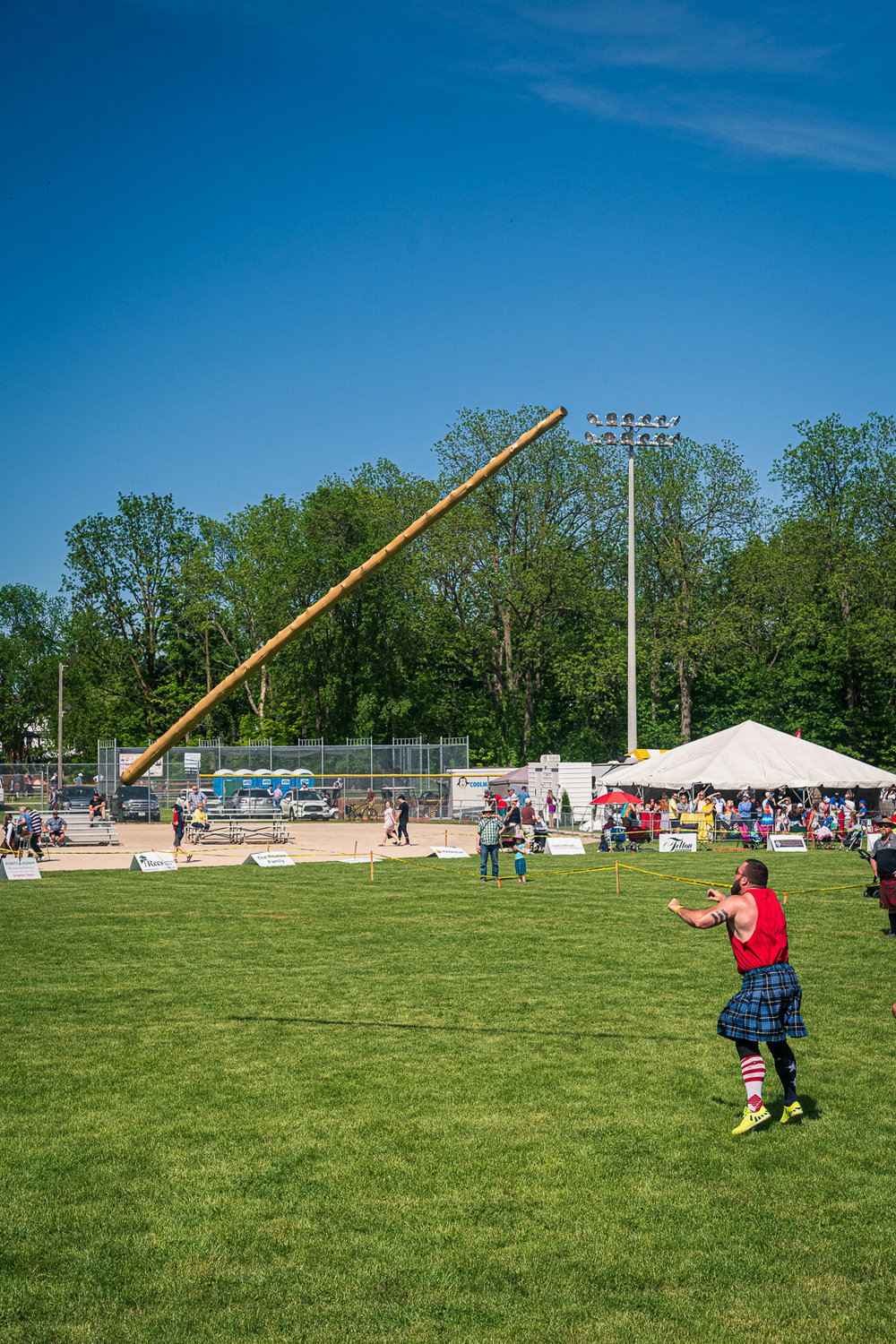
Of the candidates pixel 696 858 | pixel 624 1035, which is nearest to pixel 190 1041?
pixel 624 1035

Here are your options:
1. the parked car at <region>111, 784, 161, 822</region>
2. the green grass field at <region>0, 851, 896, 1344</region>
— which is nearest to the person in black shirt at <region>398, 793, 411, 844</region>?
the green grass field at <region>0, 851, 896, 1344</region>

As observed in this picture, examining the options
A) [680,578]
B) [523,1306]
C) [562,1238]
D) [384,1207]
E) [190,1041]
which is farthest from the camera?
[680,578]

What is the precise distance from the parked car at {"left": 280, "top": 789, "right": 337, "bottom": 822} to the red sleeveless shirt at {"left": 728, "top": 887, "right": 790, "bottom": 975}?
3816 cm

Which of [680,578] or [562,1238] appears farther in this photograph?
[680,578]

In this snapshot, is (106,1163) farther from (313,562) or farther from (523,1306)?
(313,562)

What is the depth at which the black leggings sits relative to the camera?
7.64m

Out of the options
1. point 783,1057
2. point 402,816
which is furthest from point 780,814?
point 783,1057

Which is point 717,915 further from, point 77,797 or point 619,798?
point 77,797

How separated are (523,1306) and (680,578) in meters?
54.7

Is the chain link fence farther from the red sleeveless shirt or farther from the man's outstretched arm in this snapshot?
the red sleeveless shirt

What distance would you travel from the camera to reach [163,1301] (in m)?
5.11

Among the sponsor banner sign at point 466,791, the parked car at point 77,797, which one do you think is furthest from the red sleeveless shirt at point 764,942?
the parked car at point 77,797

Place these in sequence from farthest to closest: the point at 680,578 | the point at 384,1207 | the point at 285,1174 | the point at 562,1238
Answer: the point at 680,578 → the point at 285,1174 → the point at 384,1207 → the point at 562,1238

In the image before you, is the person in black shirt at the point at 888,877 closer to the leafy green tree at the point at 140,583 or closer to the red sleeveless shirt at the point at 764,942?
the red sleeveless shirt at the point at 764,942
